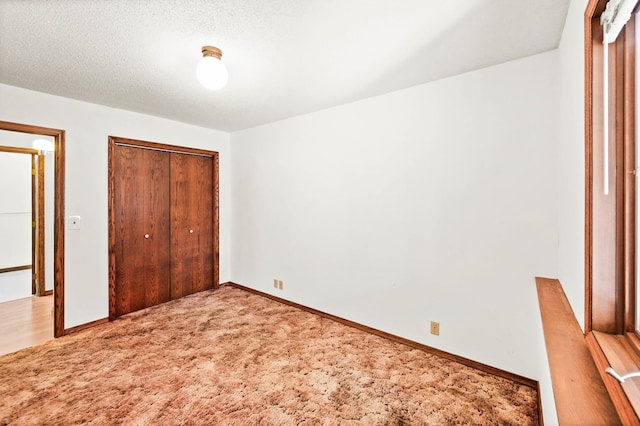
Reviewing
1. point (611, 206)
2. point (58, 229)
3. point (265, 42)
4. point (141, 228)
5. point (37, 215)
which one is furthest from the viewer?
point (37, 215)

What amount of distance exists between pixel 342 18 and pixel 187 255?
3592 millimetres

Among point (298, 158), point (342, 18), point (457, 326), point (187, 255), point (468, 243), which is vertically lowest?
point (457, 326)

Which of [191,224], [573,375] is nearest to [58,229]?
[191,224]

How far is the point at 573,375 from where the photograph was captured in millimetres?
918

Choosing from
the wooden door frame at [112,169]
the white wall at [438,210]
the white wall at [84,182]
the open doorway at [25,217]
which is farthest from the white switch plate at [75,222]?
the white wall at [438,210]

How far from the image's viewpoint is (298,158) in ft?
11.5

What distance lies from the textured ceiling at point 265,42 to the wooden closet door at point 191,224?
1362mm

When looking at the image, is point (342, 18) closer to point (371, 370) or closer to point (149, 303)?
point (371, 370)

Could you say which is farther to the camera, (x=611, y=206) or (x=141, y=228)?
(x=141, y=228)

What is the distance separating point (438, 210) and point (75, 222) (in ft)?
11.8

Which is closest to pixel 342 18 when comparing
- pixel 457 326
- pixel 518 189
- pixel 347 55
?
pixel 347 55

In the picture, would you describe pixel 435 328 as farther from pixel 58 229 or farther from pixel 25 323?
pixel 25 323

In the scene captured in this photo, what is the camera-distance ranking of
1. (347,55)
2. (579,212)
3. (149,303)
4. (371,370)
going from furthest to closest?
1. (149,303)
2. (371,370)
3. (347,55)
4. (579,212)

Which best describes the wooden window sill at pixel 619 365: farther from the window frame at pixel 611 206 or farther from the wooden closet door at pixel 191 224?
the wooden closet door at pixel 191 224
